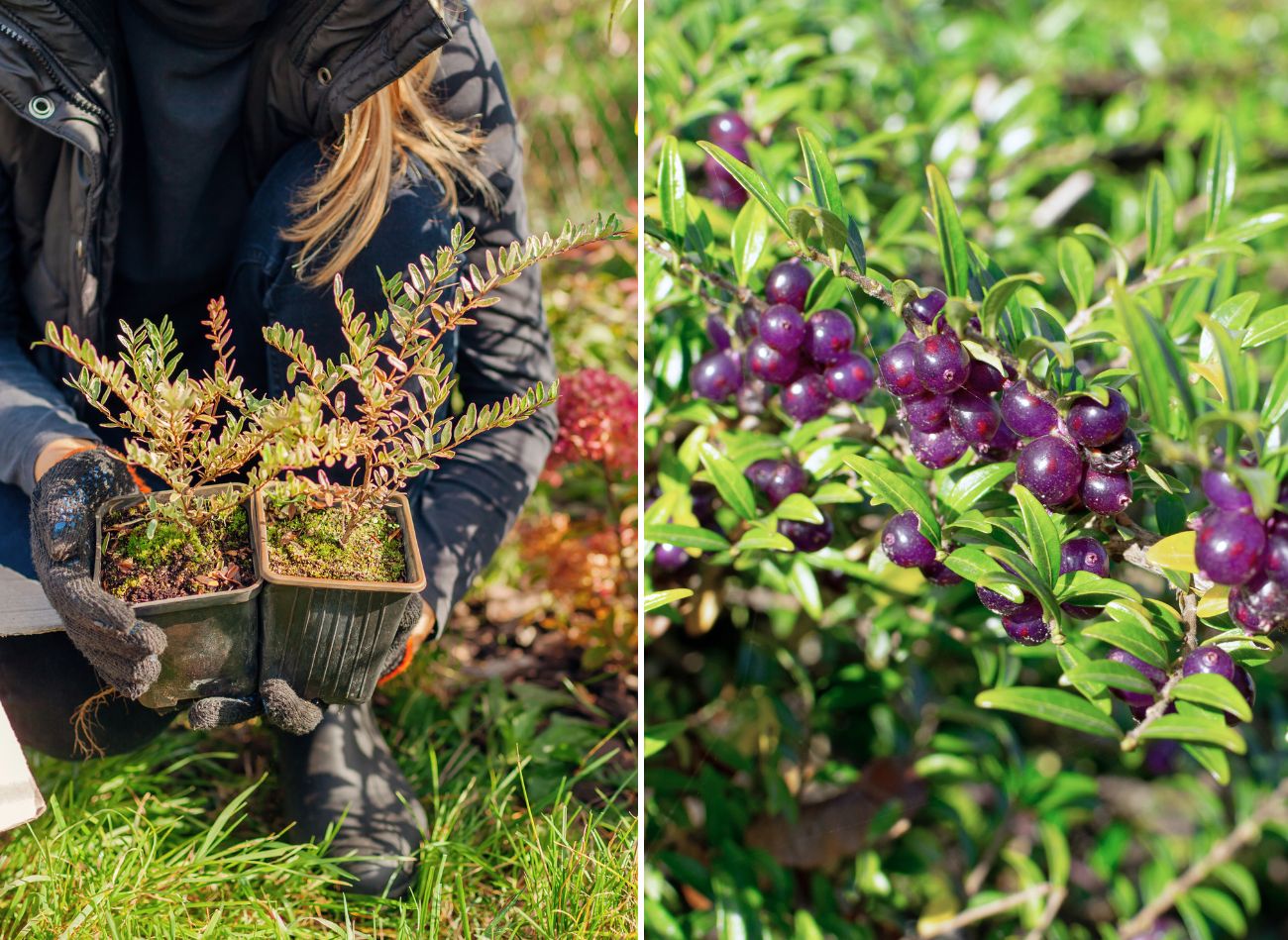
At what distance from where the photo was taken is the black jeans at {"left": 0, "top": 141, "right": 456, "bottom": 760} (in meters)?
1.02

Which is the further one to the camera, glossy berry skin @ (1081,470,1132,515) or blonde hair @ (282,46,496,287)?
blonde hair @ (282,46,496,287)

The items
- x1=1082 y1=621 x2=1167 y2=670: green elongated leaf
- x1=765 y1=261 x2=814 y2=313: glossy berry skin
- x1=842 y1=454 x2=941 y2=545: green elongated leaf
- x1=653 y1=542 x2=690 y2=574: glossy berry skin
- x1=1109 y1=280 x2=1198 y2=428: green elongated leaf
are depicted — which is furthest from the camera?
x1=653 y1=542 x2=690 y2=574: glossy berry skin

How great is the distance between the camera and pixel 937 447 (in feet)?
2.80

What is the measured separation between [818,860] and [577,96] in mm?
1881

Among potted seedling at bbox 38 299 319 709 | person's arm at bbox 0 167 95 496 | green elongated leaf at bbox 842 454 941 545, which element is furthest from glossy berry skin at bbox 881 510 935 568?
person's arm at bbox 0 167 95 496

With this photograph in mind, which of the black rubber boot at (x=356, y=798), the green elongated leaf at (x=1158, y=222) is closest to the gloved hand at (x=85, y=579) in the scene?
the black rubber boot at (x=356, y=798)

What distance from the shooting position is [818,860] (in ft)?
4.35

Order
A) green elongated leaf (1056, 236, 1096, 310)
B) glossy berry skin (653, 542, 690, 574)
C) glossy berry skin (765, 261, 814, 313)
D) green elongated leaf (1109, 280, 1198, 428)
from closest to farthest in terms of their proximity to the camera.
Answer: green elongated leaf (1109, 280, 1198, 428) < glossy berry skin (765, 261, 814, 313) < green elongated leaf (1056, 236, 1096, 310) < glossy berry skin (653, 542, 690, 574)

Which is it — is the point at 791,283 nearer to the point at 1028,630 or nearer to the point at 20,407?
the point at 1028,630

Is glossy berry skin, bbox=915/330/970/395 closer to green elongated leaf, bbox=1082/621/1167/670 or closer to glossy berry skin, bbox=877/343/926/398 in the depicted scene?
glossy berry skin, bbox=877/343/926/398

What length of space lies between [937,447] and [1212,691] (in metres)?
0.26

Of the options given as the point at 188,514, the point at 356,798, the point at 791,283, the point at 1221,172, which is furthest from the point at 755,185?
the point at 356,798

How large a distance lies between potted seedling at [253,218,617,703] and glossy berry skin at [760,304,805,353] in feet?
0.48

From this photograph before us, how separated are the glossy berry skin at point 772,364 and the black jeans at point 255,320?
1.09 ft
